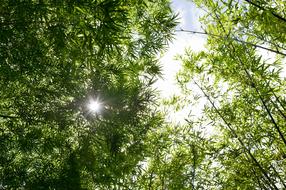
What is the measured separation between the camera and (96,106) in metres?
4.84

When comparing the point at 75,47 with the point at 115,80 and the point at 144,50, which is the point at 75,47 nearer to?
the point at 144,50

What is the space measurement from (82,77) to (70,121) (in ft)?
2.79

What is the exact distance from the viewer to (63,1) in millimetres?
2936

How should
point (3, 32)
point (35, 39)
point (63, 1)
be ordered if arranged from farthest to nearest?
point (35, 39) < point (3, 32) < point (63, 1)

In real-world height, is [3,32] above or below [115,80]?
below

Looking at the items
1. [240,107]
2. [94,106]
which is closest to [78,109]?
[94,106]

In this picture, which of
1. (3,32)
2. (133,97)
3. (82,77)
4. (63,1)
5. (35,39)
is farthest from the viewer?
(133,97)

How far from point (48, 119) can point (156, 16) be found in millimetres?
2518

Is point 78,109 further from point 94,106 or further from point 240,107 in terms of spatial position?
point 240,107

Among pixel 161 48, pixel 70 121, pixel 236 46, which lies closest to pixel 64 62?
pixel 70 121

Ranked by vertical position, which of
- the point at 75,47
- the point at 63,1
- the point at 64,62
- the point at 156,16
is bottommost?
the point at 63,1

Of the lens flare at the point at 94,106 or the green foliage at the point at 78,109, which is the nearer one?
the green foliage at the point at 78,109

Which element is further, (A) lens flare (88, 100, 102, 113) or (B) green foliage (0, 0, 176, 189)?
(A) lens flare (88, 100, 102, 113)

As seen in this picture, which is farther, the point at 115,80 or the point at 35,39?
the point at 115,80
